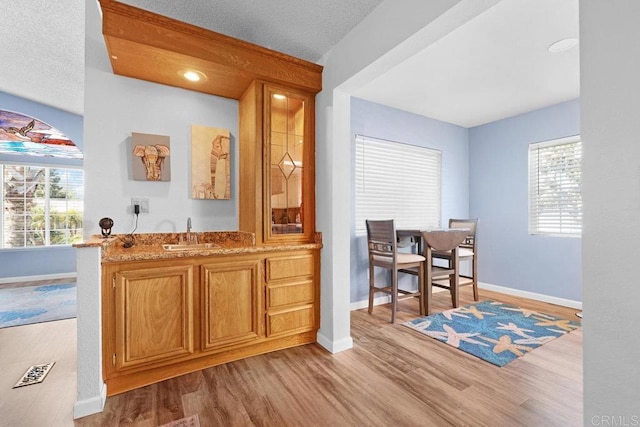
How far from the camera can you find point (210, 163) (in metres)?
2.61

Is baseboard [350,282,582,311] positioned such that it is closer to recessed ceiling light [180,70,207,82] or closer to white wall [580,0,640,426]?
white wall [580,0,640,426]

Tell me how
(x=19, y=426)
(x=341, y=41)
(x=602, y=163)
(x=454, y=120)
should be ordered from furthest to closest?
(x=454, y=120)
(x=341, y=41)
(x=19, y=426)
(x=602, y=163)

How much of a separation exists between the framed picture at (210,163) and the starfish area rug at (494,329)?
226cm

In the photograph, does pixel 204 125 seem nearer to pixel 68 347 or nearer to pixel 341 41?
pixel 341 41

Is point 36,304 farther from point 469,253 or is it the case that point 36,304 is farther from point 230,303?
point 469,253

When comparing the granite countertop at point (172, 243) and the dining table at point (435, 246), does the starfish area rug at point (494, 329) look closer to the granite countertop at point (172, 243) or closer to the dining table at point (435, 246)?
the dining table at point (435, 246)

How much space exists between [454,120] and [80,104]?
18.7 ft

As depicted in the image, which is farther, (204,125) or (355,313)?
(355,313)

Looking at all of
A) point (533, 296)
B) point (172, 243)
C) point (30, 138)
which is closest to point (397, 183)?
point (533, 296)

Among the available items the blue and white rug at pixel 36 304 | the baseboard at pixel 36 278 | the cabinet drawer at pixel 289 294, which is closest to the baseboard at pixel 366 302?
the cabinet drawer at pixel 289 294

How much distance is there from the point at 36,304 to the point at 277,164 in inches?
142

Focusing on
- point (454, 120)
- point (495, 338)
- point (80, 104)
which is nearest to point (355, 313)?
point (495, 338)

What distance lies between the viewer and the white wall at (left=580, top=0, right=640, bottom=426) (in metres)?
0.92

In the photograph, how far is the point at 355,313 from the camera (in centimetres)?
334
